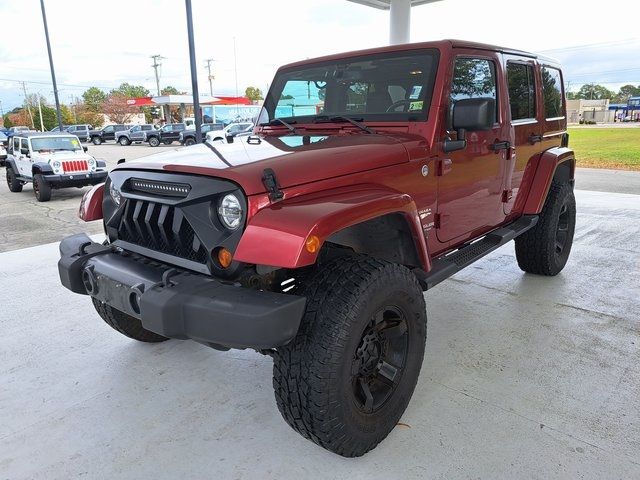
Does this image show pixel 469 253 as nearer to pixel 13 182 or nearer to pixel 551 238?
pixel 551 238

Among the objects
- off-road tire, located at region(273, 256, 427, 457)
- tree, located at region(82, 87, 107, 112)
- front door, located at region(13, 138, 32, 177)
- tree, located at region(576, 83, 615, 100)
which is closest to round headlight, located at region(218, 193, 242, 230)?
off-road tire, located at region(273, 256, 427, 457)

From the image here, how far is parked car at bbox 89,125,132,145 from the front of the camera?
1408 inches

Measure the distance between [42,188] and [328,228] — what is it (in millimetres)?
10450

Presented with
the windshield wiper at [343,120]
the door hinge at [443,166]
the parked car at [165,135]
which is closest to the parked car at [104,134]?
the parked car at [165,135]

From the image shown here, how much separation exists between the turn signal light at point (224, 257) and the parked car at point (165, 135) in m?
29.7

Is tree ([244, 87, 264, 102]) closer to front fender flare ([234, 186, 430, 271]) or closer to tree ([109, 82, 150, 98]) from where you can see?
tree ([109, 82, 150, 98])

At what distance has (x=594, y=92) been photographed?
101 m

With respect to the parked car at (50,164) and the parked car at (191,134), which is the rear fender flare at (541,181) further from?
the parked car at (191,134)

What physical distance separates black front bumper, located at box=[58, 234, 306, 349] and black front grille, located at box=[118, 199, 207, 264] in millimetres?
112

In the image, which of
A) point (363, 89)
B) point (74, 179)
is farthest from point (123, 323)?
point (74, 179)

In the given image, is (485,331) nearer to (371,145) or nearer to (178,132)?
(371,145)

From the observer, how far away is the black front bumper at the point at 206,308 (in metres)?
1.74

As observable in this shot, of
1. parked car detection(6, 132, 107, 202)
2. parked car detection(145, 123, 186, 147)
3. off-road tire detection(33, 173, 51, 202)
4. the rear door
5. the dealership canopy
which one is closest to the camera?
the rear door

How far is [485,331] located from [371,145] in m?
1.70
